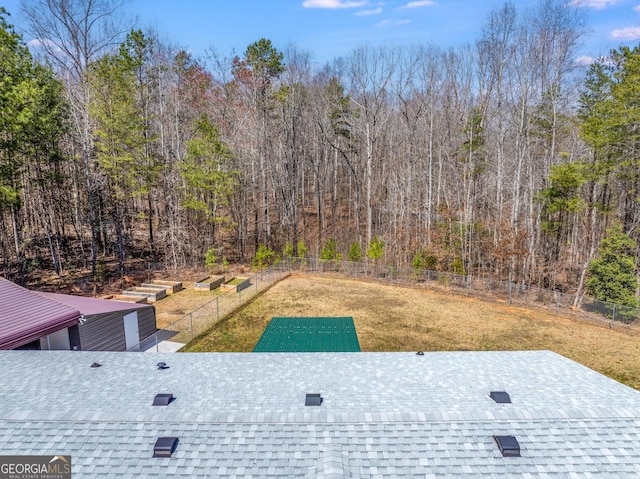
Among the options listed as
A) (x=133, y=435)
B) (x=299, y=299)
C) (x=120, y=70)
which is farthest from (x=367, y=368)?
(x=120, y=70)

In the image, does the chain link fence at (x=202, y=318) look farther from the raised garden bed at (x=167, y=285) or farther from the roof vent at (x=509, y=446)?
the roof vent at (x=509, y=446)

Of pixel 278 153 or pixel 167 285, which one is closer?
pixel 167 285

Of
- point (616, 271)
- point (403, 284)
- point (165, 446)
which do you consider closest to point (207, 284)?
point (403, 284)

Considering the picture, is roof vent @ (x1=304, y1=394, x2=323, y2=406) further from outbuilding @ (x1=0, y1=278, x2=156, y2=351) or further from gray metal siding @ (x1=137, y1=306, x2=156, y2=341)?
gray metal siding @ (x1=137, y1=306, x2=156, y2=341)

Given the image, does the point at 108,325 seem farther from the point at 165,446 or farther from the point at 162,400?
→ the point at 165,446

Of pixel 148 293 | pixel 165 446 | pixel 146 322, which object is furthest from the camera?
pixel 148 293

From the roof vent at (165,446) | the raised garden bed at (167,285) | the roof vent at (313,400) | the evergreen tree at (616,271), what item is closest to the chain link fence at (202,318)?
the raised garden bed at (167,285)
